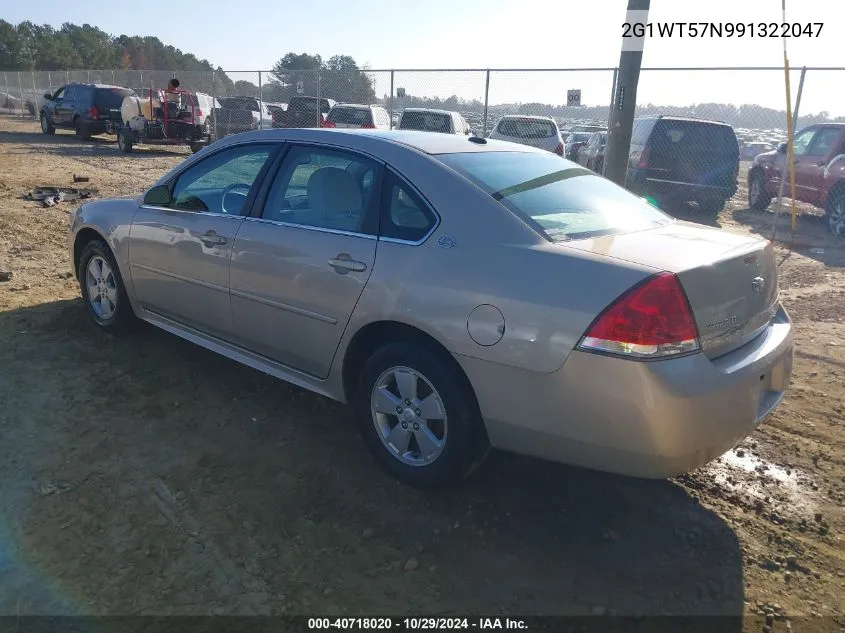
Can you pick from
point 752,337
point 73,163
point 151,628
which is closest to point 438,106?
point 73,163

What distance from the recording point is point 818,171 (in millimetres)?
11180

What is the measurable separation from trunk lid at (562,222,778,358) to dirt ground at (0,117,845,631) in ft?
2.88

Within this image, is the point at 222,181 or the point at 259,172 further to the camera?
the point at 222,181

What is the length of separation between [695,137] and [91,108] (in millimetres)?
18890

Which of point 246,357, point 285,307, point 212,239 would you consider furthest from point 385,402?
point 212,239

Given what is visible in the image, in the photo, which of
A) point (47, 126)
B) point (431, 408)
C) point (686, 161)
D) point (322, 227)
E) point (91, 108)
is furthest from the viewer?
point (47, 126)

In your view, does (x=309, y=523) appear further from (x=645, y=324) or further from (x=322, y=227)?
(x=645, y=324)

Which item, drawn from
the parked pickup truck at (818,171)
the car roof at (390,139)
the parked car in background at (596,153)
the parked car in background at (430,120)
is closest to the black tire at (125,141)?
the parked car in background at (430,120)

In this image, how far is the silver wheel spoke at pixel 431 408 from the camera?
297 cm

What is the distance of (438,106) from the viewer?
50.5 ft

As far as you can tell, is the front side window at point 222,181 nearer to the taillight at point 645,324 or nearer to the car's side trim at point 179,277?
the car's side trim at point 179,277

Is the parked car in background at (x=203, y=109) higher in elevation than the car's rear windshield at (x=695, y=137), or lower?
higher

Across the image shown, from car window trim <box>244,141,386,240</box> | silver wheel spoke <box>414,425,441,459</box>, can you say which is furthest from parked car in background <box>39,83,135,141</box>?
silver wheel spoke <box>414,425,441,459</box>

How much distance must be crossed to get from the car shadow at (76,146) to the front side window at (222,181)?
644 inches
